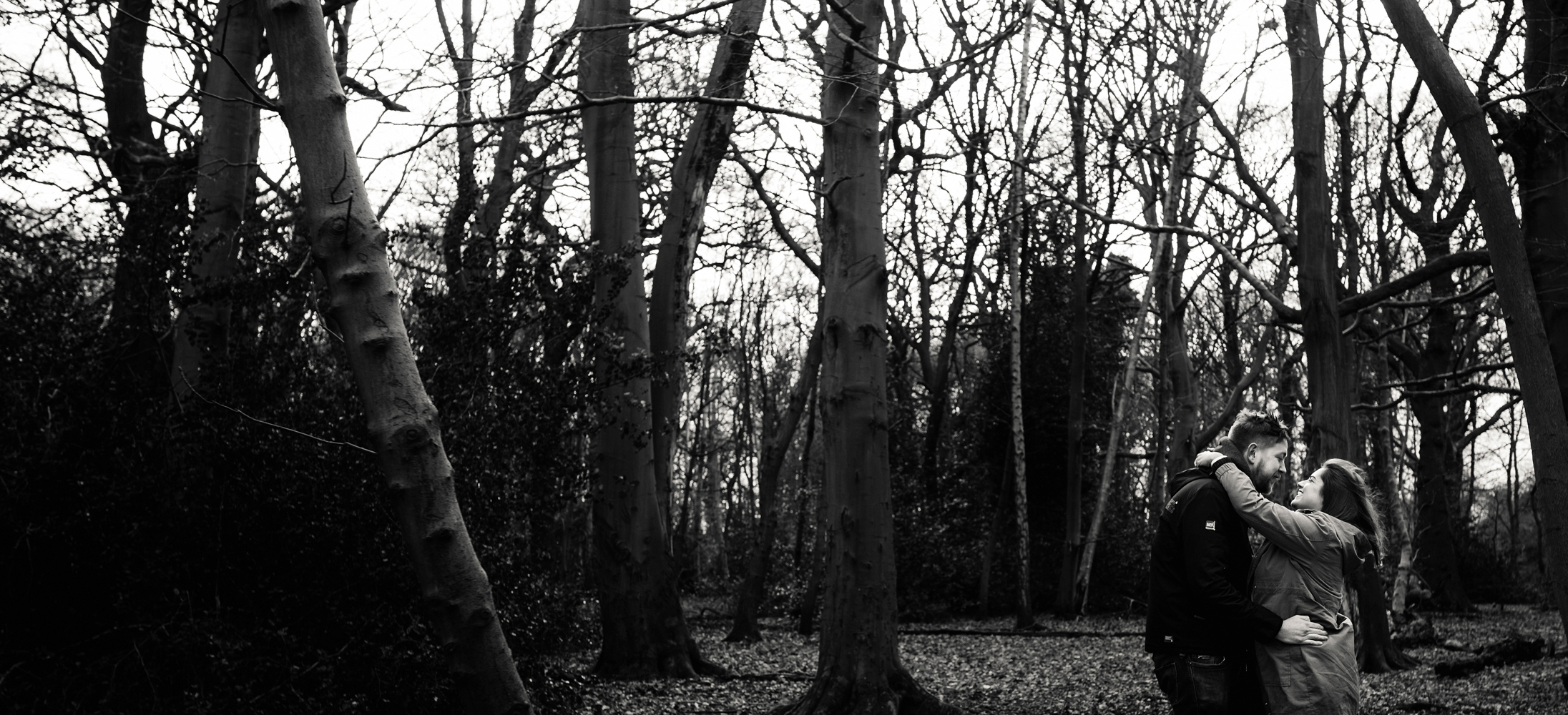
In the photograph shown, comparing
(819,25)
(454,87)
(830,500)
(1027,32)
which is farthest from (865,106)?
(1027,32)

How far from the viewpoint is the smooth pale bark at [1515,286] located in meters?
6.77

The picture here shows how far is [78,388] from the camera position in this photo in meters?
5.27

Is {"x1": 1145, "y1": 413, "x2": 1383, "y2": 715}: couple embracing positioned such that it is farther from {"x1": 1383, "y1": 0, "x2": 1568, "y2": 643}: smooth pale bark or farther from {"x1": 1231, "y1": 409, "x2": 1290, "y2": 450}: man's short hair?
{"x1": 1383, "y1": 0, "x2": 1568, "y2": 643}: smooth pale bark

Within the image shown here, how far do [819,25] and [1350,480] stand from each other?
1187 centimetres

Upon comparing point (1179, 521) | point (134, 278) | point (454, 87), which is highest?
point (454, 87)

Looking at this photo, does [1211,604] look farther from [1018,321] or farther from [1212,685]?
[1018,321]

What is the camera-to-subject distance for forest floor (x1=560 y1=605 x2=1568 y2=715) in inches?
340

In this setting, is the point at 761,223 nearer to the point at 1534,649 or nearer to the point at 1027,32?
the point at 1027,32

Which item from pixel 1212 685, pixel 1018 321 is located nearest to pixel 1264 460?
pixel 1212 685

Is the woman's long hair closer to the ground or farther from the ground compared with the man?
farther from the ground

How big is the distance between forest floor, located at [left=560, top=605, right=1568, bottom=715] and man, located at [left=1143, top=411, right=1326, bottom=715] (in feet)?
11.1

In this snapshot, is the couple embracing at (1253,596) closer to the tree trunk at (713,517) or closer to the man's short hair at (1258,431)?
the man's short hair at (1258,431)

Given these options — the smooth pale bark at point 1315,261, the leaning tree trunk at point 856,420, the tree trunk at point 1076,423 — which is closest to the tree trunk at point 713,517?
the tree trunk at point 1076,423

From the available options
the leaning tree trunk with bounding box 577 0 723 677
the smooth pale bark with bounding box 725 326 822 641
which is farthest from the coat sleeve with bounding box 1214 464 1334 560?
the smooth pale bark with bounding box 725 326 822 641
